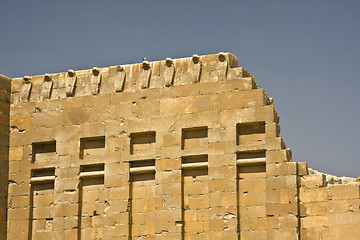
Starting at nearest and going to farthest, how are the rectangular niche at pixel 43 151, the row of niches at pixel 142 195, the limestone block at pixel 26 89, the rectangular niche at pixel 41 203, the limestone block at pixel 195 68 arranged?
the row of niches at pixel 142 195, the limestone block at pixel 195 68, the rectangular niche at pixel 41 203, the rectangular niche at pixel 43 151, the limestone block at pixel 26 89

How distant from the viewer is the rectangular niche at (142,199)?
28844mm

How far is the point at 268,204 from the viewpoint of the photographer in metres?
27.8

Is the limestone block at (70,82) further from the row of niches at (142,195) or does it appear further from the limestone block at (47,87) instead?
the row of niches at (142,195)

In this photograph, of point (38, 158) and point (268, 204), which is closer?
point (268, 204)

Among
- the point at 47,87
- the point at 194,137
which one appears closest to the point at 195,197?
the point at 194,137

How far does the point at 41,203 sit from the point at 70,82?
375 centimetres

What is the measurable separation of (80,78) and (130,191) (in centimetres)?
398

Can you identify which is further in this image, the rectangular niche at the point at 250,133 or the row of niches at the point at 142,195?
the rectangular niche at the point at 250,133

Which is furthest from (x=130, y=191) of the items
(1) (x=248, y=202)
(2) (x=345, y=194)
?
(2) (x=345, y=194)

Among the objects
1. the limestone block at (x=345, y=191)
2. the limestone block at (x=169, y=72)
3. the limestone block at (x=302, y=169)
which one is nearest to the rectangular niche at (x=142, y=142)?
the limestone block at (x=169, y=72)

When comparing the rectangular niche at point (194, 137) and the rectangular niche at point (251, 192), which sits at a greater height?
the rectangular niche at point (194, 137)

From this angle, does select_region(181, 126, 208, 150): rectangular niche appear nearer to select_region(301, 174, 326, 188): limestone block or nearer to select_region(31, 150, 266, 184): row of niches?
select_region(31, 150, 266, 184): row of niches

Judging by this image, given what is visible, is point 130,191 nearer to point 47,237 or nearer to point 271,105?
point 47,237

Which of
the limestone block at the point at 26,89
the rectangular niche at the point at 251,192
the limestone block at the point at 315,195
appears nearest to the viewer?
the limestone block at the point at 315,195
